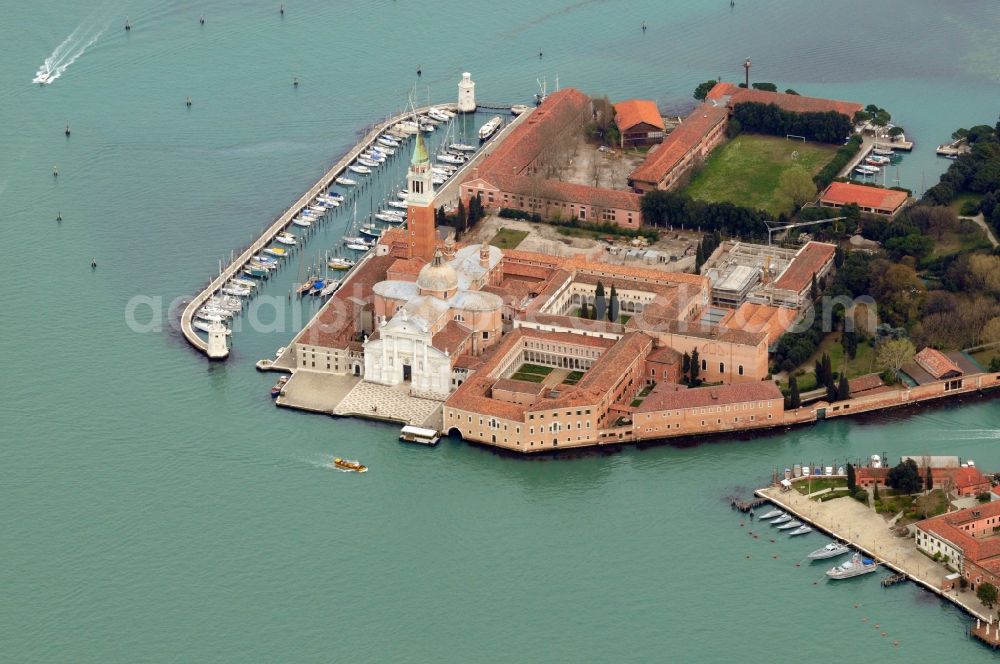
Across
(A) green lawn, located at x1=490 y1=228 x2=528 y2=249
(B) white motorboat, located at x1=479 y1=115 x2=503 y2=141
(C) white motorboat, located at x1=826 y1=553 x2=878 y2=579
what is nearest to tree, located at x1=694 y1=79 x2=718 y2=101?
(B) white motorboat, located at x1=479 y1=115 x2=503 y2=141

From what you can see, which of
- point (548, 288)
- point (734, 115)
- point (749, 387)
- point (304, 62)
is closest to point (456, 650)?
point (749, 387)

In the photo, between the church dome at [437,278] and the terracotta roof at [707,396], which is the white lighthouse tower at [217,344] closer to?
the church dome at [437,278]

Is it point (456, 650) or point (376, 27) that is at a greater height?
point (376, 27)

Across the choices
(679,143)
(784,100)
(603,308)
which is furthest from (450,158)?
(603,308)

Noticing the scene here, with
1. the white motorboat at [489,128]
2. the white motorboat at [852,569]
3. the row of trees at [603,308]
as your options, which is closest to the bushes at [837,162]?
the row of trees at [603,308]

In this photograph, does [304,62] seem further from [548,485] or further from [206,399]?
[548,485]

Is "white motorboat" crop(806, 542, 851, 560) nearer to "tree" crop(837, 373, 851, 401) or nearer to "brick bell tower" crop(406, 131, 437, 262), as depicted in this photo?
"tree" crop(837, 373, 851, 401)
